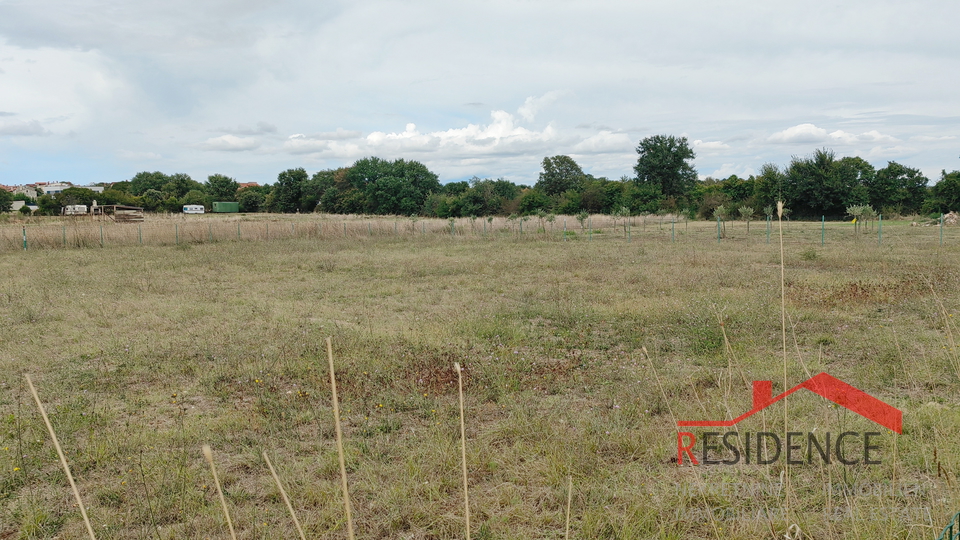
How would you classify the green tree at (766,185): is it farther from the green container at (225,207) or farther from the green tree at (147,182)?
the green tree at (147,182)

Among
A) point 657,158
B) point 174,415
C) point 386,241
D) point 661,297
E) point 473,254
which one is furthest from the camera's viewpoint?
point 657,158

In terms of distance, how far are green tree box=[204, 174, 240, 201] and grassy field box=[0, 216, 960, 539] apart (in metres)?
82.1

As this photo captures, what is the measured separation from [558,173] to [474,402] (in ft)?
207

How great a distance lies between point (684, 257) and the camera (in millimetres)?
16922

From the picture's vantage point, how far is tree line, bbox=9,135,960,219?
44.6m

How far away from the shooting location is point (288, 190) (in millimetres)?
74562

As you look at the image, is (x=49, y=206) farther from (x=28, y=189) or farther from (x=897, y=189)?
(x=28, y=189)

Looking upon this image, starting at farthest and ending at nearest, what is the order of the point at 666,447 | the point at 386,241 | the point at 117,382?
the point at 386,241 < the point at 117,382 < the point at 666,447

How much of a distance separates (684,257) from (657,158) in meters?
48.9

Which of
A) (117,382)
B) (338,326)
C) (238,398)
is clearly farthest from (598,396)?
(117,382)

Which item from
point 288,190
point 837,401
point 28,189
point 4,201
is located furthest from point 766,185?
point 28,189

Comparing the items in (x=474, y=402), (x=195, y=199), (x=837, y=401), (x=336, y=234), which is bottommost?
(x=474, y=402)

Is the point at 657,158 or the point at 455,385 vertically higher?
the point at 657,158

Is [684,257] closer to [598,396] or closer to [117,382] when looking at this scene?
[598,396]
